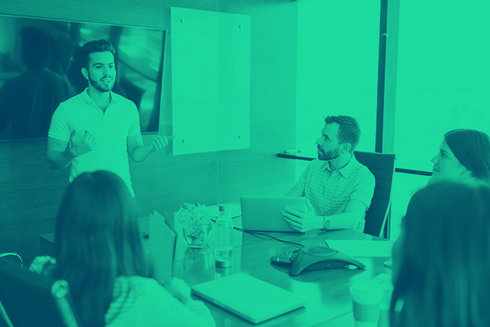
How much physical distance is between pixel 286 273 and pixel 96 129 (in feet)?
5.08

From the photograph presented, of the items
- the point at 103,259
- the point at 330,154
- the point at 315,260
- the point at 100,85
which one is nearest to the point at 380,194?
the point at 330,154

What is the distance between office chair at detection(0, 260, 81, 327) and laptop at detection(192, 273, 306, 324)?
514 mm

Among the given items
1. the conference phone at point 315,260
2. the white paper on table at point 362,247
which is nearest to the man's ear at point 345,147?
the white paper on table at point 362,247

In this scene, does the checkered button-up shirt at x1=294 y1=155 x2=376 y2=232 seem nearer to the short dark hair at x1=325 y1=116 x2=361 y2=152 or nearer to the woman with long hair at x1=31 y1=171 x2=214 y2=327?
the short dark hair at x1=325 y1=116 x2=361 y2=152

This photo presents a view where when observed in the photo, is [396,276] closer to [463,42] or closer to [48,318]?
[48,318]

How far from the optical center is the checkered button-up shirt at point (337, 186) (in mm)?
2572

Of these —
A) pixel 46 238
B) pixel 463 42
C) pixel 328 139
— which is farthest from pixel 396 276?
pixel 463 42

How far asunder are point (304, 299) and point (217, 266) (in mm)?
459

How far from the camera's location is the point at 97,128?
8.99 ft

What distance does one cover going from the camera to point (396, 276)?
0.94 metres

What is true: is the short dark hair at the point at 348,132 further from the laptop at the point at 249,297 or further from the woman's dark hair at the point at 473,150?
the laptop at the point at 249,297

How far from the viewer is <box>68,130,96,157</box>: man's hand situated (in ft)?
7.96

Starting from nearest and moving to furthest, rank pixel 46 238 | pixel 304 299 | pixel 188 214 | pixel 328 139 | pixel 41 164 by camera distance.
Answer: pixel 304 299, pixel 188 214, pixel 46 238, pixel 328 139, pixel 41 164

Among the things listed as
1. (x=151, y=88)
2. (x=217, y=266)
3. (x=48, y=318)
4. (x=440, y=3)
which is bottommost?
(x=217, y=266)
